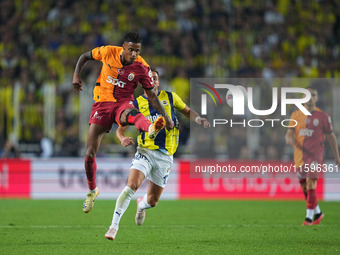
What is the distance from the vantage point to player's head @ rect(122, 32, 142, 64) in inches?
321

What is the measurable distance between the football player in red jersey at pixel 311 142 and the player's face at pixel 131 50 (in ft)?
13.5

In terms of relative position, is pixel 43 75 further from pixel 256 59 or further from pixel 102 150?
pixel 256 59

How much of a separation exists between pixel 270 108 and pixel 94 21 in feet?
23.9

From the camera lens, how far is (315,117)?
11406 mm

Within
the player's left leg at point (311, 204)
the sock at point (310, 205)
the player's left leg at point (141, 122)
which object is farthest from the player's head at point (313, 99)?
the player's left leg at point (141, 122)

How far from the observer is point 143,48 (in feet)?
64.4

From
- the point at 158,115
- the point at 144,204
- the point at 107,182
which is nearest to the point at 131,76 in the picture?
the point at 158,115

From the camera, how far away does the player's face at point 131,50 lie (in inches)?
322

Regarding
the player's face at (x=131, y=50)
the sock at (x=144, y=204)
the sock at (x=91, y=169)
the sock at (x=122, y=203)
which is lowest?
the sock at (x=144, y=204)

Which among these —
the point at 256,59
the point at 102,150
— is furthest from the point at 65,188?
the point at 256,59

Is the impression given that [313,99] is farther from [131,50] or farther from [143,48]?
[143,48]

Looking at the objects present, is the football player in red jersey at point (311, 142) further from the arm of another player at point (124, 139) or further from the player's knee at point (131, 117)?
the player's knee at point (131, 117)

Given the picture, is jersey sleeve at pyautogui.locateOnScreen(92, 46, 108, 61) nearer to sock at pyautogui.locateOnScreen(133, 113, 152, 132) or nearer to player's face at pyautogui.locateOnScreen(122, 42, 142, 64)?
player's face at pyautogui.locateOnScreen(122, 42, 142, 64)

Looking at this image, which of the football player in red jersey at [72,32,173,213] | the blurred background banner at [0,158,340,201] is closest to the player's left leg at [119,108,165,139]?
the football player in red jersey at [72,32,173,213]
